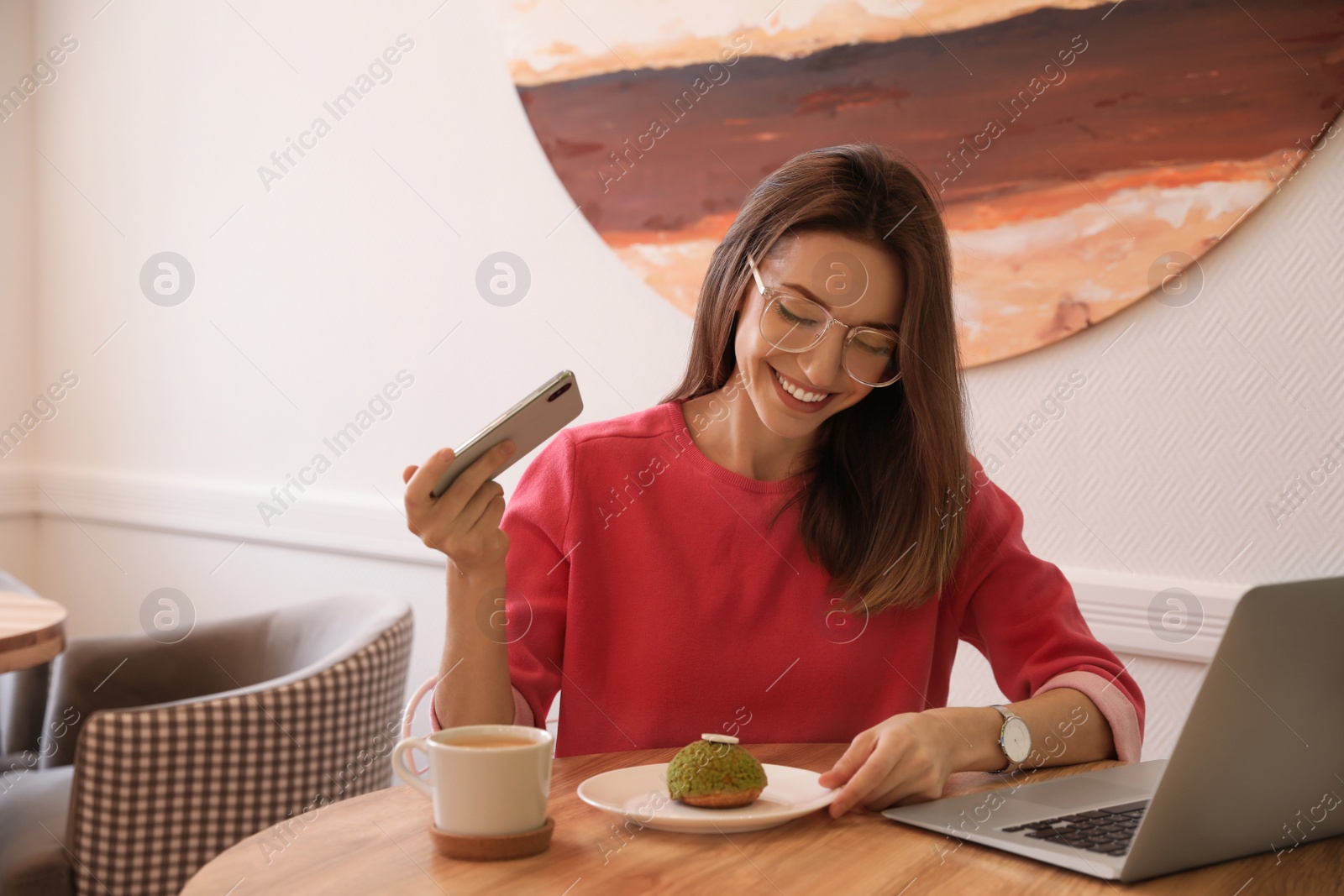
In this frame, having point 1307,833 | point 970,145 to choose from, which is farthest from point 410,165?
point 1307,833

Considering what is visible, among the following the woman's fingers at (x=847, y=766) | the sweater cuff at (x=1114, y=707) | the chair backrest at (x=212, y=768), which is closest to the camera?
the woman's fingers at (x=847, y=766)

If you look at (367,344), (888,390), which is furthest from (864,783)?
(367,344)

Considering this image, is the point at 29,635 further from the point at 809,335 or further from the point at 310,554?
the point at 809,335

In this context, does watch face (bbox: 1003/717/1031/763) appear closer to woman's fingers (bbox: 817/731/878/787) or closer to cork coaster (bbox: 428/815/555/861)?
woman's fingers (bbox: 817/731/878/787)

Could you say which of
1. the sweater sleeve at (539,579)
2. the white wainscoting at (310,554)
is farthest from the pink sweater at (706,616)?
the white wainscoting at (310,554)

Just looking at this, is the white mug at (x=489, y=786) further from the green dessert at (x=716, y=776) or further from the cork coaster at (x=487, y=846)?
the green dessert at (x=716, y=776)

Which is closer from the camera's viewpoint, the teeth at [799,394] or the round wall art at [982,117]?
the teeth at [799,394]

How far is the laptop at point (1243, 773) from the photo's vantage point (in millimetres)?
762

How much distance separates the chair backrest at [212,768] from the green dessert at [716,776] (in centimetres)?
72

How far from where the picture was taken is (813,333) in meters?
1.34

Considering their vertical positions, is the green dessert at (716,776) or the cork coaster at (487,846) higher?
the green dessert at (716,776)

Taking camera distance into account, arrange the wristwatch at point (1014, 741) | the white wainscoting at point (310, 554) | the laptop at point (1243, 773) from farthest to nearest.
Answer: the white wainscoting at point (310, 554), the wristwatch at point (1014, 741), the laptop at point (1243, 773)

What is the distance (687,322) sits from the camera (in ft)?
7.94

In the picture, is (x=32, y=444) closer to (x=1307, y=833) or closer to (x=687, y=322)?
(x=687, y=322)
